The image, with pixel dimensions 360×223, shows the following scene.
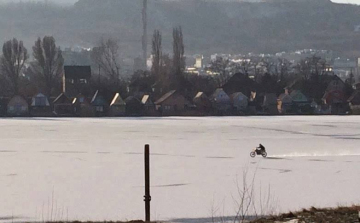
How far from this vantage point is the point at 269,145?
24047 millimetres

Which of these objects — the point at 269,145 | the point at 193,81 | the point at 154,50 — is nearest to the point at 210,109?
the point at 193,81

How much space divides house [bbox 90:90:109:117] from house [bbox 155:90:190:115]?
441 cm

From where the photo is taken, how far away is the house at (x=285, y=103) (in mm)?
61312

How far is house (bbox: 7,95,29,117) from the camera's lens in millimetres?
57078

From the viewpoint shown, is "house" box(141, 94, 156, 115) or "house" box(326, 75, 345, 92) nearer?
"house" box(141, 94, 156, 115)

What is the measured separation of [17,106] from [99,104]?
22.3 ft

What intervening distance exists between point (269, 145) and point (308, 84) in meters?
50.4

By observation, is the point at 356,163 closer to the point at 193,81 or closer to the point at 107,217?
the point at 107,217

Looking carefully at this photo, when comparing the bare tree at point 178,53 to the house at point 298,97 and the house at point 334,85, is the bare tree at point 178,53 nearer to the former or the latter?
the house at point 298,97

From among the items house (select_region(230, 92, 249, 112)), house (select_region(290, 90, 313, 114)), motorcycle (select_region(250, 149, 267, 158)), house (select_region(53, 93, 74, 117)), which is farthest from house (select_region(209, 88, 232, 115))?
motorcycle (select_region(250, 149, 267, 158))

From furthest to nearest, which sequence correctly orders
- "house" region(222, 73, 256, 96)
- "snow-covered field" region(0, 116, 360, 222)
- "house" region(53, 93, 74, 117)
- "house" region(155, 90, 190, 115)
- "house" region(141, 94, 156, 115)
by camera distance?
"house" region(222, 73, 256, 96) < "house" region(155, 90, 190, 115) < "house" region(53, 93, 74, 117) < "house" region(141, 94, 156, 115) < "snow-covered field" region(0, 116, 360, 222)

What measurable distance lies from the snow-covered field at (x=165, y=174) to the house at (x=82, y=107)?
89.7ft

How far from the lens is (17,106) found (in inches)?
2349

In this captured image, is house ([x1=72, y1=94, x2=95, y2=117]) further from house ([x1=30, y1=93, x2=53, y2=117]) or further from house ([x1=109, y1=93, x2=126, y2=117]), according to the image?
house ([x1=30, y1=93, x2=53, y2=117])
